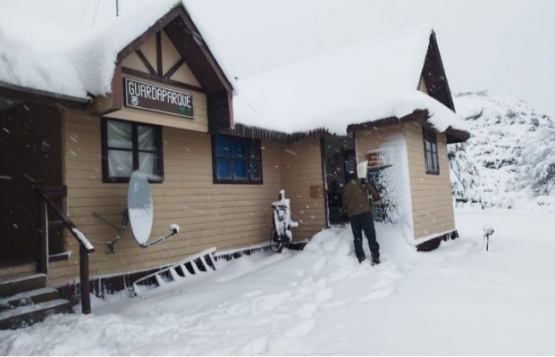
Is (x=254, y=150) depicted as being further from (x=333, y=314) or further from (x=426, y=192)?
(x=333, y=314)

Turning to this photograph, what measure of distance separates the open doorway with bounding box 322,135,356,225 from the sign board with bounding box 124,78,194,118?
6.16 meters

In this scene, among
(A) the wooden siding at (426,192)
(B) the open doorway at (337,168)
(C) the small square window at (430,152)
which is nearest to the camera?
(A) the wooden siding at (426,192)

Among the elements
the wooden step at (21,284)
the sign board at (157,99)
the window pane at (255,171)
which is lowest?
the wooden step at (21,284)

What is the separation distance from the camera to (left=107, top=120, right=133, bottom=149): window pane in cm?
720

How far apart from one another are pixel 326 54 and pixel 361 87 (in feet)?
14.6

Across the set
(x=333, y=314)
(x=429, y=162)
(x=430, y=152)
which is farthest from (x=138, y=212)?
(x=430, y=152)

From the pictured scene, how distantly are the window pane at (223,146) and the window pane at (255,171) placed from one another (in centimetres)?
90

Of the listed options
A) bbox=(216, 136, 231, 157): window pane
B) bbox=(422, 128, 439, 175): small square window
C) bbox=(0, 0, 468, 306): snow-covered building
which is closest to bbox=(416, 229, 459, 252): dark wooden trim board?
bbox=(0, 0, 468, 306): snow-covered building

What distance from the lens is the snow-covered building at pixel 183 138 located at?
19.6ft

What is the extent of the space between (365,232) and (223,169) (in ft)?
12.0

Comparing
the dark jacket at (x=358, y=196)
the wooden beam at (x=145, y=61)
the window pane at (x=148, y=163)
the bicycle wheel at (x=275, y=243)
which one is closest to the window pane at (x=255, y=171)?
the bicycle wheel at (x=275, y=243)

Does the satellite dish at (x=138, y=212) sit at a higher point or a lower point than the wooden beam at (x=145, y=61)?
lower

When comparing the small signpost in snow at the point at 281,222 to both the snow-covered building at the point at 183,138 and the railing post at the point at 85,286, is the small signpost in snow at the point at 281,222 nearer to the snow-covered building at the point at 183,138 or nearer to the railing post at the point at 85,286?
the snow-covered building at the point at 183,138

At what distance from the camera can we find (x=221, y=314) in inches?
206
